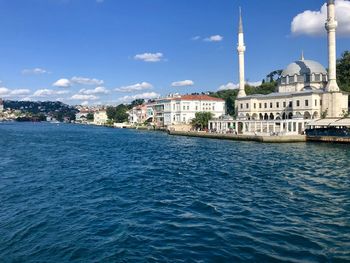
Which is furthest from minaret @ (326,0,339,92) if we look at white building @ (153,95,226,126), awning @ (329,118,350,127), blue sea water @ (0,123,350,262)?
blue sea water @ (0,123,350,262)

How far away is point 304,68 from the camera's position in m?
64.2

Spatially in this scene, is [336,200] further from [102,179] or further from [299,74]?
[299,74]

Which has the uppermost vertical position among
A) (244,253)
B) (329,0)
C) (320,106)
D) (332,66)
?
(329,0)

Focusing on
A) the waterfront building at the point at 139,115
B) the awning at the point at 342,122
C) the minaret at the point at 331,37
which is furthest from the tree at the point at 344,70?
the waterfront building at the point at 139,115

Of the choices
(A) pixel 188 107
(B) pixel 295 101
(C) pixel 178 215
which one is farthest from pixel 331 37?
(C) pixel 178 215

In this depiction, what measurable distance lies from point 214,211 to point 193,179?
21.7ft

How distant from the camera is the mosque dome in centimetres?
6325

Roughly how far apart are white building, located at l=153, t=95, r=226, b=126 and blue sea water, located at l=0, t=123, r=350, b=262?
61199mm

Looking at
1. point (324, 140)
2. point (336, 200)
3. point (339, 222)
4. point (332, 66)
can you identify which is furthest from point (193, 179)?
point (332, 66)

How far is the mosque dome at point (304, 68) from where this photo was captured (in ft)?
208

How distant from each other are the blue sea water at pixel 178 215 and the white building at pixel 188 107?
201ft

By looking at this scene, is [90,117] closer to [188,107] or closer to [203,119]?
[188,107]

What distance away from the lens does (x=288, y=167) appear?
2255cm

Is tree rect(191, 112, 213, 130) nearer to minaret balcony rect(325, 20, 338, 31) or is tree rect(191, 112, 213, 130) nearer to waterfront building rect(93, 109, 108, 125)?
minaret balcony rect(325, 20, 338, 31)
